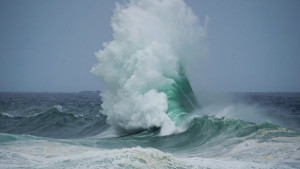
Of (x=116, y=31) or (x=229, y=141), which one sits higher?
(x=116, y=31)

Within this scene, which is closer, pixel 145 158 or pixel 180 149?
pixel 145 158

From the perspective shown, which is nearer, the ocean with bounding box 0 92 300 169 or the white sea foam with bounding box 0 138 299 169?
the white sea foam with bounding box 0 138 299 169

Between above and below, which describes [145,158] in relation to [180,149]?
below

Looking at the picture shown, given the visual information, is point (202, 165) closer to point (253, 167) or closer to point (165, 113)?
point (253, 167)

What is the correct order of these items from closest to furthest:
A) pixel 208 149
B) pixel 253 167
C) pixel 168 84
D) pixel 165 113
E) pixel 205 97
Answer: pixel 253 167
pixel 208 149
pixel 165 113
pixel 168 84
pixel 205 97

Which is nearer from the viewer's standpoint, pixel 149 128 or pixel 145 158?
pixel 145 158

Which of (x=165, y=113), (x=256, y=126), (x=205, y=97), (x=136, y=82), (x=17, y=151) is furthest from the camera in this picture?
(x=205, y=97)

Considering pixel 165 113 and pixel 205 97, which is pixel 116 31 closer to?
pixel 165 113

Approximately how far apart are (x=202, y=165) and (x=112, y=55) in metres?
13.2

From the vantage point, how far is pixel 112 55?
786 inches

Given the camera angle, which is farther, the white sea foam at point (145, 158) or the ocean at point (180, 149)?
the ocean at point (180, 149)

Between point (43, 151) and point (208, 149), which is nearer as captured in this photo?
point (43, 151)

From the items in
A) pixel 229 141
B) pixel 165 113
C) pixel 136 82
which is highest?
pixel 136 82

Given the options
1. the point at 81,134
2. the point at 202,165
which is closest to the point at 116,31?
the point at 81,134
